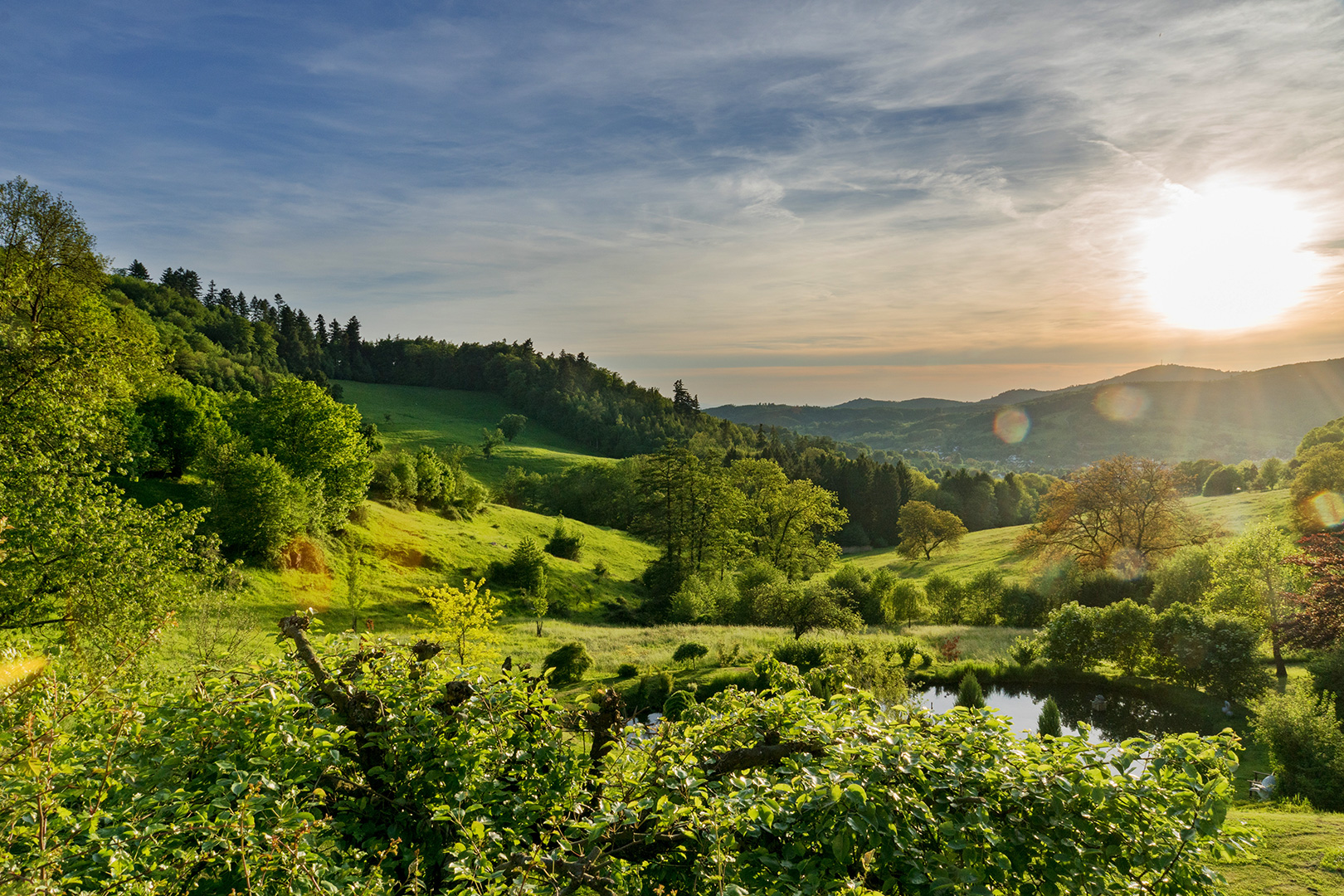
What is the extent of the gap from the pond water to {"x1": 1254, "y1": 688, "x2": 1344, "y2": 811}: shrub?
7.04 metres

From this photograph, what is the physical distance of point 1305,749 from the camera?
1617 cm

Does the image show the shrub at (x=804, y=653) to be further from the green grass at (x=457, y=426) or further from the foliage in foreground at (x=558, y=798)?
the green grass at (x=457, y=426)

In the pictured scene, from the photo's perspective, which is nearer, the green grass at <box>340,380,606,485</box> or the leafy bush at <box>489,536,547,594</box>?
the leafy bush at <box>489,536,547,594</box>

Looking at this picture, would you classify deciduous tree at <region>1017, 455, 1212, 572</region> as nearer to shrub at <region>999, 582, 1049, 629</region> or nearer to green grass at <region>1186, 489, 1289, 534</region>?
shrub at <region>999, 582, 1049, 629</region>

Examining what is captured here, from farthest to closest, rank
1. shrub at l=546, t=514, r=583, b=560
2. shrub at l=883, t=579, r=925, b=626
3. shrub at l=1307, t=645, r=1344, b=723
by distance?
shrub at l=546, t=514, r=583, b=560 < shrub at l=883, t=579, r=925, b=626 < shrub at l=1307, t=645, r=1344, b=723

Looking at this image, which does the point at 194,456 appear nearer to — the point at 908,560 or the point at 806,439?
the point at 908,560

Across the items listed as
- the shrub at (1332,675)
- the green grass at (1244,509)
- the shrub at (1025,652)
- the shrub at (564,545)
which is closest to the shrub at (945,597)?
the shrub at (1025,652)

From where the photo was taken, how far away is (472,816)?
4637 millimetres

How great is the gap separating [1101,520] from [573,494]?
59582mm

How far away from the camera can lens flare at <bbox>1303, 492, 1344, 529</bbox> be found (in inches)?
2023

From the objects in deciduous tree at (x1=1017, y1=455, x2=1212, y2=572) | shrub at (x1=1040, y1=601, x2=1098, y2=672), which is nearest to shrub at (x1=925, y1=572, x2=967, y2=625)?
deciduous tree at (x1=1017, y1=455, x2=1212, y2=572)

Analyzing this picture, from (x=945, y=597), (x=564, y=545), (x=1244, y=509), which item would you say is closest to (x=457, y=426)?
(x=564, y=545)

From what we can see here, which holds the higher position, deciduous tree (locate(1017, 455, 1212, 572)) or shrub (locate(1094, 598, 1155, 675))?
deciduous tree (locate(1017, 455, 1212, 572))

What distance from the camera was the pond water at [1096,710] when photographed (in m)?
24.7
